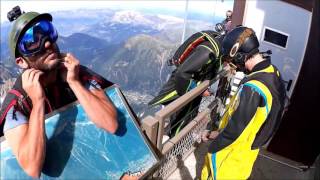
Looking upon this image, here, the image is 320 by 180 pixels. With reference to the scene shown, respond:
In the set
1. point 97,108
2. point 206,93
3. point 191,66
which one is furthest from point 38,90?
point 206,93

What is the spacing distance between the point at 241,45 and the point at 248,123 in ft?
2.19

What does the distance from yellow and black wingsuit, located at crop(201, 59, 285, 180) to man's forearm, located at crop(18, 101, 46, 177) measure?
4.94 ft

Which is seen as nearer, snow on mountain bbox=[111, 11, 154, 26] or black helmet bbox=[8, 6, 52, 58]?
black helmet bbox=[8, 6, 52, 58]

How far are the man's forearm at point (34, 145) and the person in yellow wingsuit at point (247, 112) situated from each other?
1506 mm

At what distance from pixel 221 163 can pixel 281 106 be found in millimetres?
710

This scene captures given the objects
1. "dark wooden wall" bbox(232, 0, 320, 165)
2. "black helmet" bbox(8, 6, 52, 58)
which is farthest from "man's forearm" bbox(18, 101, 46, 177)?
"dark wooden wall" bbox(232, 0, 320, 165)

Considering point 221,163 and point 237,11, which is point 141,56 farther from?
point 221,163

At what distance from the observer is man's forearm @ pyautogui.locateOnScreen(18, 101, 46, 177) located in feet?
4.94

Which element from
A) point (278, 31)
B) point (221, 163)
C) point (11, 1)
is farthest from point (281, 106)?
point (11, 1)

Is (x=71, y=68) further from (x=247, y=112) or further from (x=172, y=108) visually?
(x=247, y=112)

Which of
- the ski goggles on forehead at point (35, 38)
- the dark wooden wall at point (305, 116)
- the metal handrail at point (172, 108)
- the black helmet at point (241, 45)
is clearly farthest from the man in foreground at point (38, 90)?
the dark wooden wall at point (305, 116)

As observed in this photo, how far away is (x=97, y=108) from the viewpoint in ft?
5.96

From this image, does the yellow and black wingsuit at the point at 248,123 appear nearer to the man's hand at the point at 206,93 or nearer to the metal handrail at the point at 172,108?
the metal handrail at the point at 172,108

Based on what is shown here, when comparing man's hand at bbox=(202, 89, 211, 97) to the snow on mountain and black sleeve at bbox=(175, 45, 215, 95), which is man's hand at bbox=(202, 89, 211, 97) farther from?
the snow on mountain
